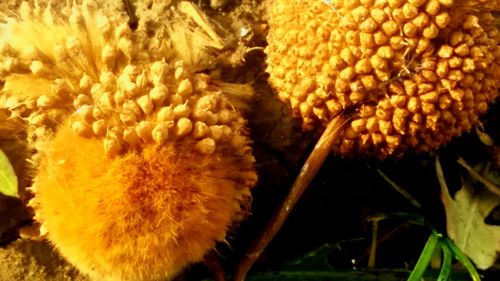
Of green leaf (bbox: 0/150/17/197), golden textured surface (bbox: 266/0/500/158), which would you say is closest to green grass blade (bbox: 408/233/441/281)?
golden textured surface (bbox: 266/0/500/158)

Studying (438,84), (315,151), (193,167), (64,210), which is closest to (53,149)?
(64,210)

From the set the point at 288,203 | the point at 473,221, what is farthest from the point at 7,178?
the point at 473,221

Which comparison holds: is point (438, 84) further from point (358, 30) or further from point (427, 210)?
point (427, 210)

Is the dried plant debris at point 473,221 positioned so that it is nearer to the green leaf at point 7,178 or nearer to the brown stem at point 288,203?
the brown stem at point 288,203

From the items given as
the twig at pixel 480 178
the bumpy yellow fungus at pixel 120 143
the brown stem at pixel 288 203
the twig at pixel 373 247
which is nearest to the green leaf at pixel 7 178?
the bumpy yellow fungus at pixel 120 143

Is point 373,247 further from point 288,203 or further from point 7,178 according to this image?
point 7,178

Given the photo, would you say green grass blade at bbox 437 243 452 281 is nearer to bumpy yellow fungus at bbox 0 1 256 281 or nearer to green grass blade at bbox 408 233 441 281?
green grass blade at bbox 408 233 441 281
